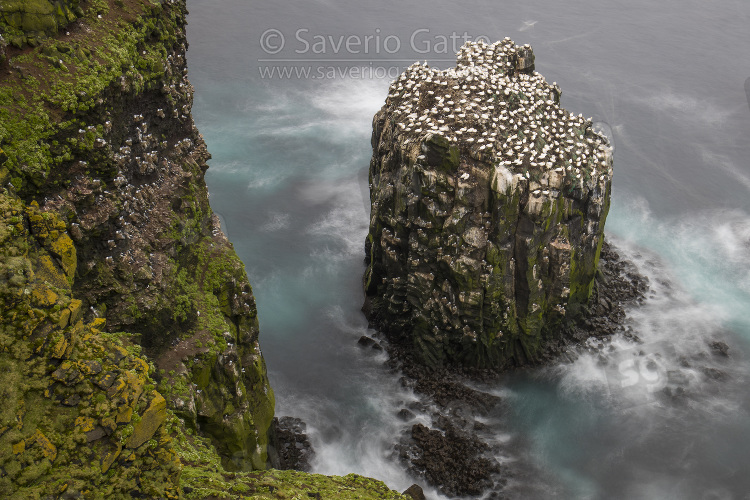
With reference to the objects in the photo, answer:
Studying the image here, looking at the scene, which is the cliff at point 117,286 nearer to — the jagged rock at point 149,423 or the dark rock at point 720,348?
the jagged rock at point 149,423

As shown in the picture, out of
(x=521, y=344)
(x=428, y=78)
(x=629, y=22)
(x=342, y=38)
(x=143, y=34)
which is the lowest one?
(x=521, y=344)

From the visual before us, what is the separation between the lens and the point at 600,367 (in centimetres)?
5359

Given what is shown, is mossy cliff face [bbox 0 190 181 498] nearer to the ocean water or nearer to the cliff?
the cliff

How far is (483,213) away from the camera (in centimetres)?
4806

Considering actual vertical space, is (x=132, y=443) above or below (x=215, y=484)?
above

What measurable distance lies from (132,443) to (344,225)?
49481mm

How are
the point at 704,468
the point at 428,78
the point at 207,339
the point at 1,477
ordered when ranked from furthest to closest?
the point at 428,78 → the point at 704,468 → the point at 207,339 → the point at 1,477

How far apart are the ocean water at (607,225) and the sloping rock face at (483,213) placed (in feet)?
14.6

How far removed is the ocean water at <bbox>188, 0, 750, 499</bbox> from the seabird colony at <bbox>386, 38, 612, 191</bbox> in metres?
15.8

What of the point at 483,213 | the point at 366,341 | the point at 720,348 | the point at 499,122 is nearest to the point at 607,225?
the point at 720,348

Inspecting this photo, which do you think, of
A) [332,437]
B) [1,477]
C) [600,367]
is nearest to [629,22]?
[600,367]

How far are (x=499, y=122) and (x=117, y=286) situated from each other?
30.3 metres

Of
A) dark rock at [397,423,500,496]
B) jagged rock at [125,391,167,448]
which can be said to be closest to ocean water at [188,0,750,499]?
dark rock at [397,423,500,496]

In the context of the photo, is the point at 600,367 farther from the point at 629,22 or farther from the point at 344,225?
the point at 629,22
